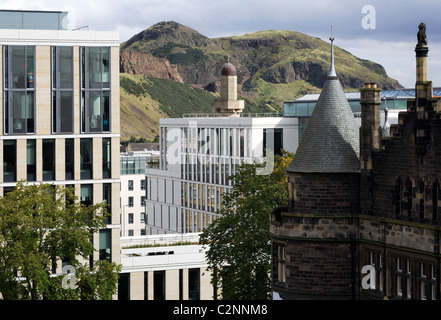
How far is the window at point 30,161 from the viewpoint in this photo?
239ft

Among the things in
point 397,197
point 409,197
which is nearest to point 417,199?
point 409,197

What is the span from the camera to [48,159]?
73500 mm

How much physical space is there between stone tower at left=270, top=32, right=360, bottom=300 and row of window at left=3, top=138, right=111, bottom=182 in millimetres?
29373

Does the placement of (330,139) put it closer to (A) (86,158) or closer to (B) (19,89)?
(A) (86,158)

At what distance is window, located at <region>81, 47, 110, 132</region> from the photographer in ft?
243

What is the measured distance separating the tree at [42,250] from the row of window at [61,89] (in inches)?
626

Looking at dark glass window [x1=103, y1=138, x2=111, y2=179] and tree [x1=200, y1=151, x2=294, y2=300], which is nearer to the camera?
tree [x1=200, y1=151, x2=294, y2=300]

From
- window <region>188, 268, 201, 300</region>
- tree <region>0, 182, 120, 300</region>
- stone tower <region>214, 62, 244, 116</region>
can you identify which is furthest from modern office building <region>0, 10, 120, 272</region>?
stone tower <region>214, 62, 244, 116</region>

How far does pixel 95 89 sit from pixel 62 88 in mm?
2223

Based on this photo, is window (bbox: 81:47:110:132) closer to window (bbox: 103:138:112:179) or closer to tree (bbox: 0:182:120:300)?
window (bbox: 103:138:112:179)

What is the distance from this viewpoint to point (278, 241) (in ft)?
157
